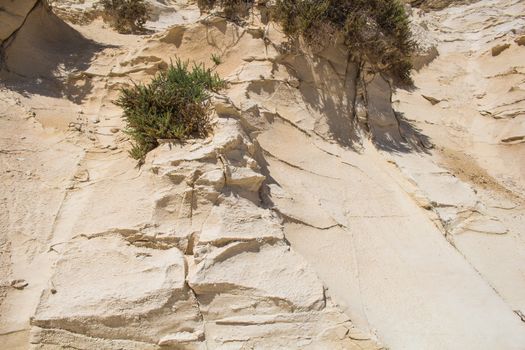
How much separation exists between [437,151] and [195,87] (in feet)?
18.5

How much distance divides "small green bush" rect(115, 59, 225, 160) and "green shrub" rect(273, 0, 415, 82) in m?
2.58

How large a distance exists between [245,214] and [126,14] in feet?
26.7

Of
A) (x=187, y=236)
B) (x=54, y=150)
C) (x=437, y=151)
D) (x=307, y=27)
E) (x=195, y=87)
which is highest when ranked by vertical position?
(x=307, y=27)

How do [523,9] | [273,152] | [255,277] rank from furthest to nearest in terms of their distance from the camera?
[523,9] → [273,152] → [255,277]

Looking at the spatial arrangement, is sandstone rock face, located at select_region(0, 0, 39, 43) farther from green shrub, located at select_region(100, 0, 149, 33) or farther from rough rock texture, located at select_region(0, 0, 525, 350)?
green shrub, located at select_region(100, 0, 149, 33)

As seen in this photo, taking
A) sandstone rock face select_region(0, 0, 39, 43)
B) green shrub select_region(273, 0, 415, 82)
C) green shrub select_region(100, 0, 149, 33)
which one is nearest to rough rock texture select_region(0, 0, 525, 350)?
sandstone rock face select_region(0, 0, 39, 43)

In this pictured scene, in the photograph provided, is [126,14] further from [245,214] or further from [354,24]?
[245,214]

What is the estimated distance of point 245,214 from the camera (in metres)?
3.83

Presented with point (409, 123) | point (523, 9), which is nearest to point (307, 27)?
point (409, 123)

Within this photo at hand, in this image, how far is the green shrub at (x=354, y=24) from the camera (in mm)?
6543

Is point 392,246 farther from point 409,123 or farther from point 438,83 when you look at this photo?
point 438,83

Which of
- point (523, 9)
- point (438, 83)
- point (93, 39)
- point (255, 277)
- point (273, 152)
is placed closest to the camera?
point (255, 277)

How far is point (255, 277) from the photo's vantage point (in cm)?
346

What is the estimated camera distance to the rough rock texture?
3.23m
